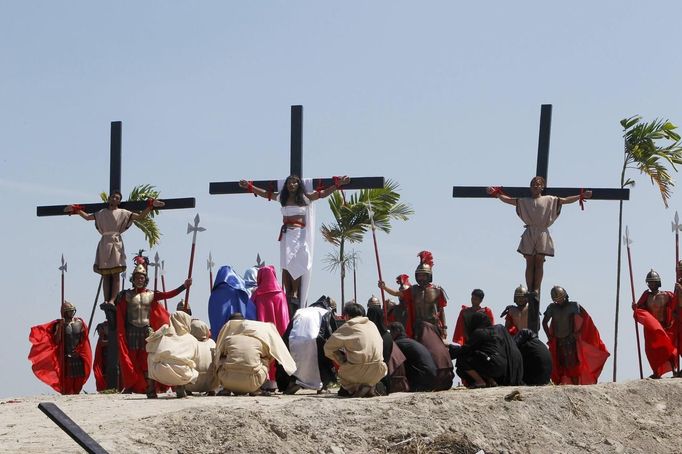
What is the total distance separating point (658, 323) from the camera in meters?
19.5

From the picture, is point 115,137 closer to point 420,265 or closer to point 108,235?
point 108,235

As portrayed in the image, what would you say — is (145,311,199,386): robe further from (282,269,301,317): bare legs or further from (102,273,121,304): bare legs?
(102,273,121,304): bare legs

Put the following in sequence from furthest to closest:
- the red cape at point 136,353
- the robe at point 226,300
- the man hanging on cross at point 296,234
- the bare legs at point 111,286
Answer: the bare legs at point 111,286
the man hanging on cross at point 296,234
the red cape at point 136,353
the robe at point 226,300

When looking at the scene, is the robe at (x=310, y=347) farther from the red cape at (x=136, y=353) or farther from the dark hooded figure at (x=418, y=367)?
the red cape at (x=136, y=353)

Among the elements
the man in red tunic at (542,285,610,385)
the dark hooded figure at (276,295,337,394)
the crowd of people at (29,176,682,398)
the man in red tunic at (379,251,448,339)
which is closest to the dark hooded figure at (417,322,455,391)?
the crowd of people at (29,176,682,398)

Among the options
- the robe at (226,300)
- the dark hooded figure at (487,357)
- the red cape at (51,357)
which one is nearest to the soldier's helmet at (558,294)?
the dark hooded figure at (487,357)

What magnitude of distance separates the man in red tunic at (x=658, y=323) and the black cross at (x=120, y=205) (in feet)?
23.2

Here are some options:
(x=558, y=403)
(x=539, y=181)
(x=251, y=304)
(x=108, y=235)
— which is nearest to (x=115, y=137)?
(x=108, y=235)

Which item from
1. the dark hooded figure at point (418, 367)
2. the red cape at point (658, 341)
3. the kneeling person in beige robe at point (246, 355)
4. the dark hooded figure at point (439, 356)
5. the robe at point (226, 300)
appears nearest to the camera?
the kneeling person in beige robe at point (246, 355)

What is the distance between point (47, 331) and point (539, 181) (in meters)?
7.48

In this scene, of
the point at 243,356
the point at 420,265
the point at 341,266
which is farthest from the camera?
the point at 341,266

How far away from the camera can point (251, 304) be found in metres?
16.8

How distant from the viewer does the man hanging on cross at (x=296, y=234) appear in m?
18.1

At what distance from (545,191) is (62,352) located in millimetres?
7427
